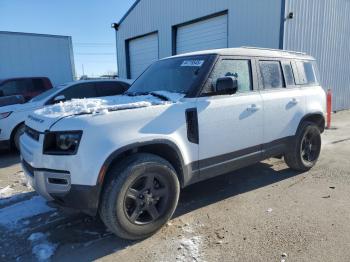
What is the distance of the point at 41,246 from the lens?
3.24 m

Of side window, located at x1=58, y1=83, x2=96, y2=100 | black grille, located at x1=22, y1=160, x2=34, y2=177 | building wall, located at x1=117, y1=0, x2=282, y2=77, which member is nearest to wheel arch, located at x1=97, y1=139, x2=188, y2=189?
black grille, located at x1=22, y1=160, x2=34, y2=177

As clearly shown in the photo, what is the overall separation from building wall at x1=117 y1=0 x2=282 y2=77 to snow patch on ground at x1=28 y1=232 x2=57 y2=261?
8966 mm

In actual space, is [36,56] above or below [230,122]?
above

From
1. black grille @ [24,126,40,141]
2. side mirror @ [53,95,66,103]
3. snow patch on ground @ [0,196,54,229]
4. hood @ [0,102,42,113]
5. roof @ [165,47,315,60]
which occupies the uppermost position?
roof @ [165,47,315,60]

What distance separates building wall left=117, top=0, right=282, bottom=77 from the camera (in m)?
10.1

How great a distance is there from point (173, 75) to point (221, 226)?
204cm

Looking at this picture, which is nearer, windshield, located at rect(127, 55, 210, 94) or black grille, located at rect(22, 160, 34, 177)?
black grille, located at rect(22, 160, 34, 177)

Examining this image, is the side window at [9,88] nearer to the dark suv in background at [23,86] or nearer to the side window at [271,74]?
the dark suv in background at [23,86]

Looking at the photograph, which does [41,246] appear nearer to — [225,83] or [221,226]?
[221,226]

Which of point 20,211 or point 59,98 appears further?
point 59,98

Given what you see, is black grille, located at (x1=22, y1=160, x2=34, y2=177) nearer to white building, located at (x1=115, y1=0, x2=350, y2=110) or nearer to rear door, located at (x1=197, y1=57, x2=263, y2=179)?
rear door, located at (x1=197, y1=57, x2=263, y2=179)

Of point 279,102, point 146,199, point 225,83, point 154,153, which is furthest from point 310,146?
point 146,199

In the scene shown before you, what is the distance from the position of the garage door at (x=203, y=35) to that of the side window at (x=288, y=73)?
7.03 metres

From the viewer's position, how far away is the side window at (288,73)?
4.88m
